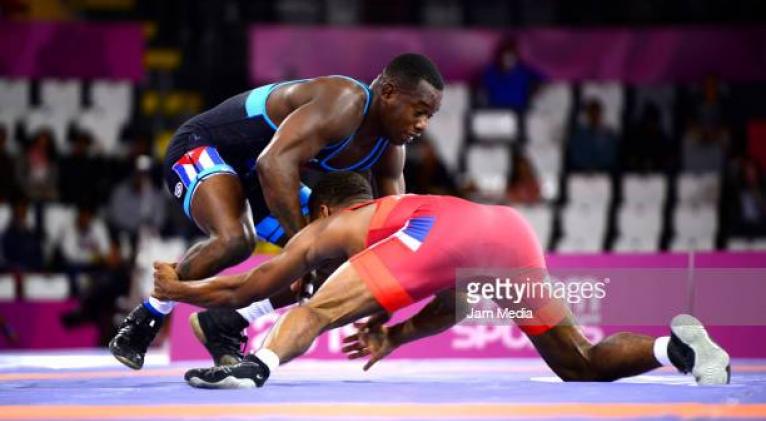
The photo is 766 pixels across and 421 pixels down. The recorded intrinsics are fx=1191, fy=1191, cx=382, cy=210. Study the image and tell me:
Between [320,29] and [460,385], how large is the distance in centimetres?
827

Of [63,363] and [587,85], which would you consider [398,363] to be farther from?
[587,85]

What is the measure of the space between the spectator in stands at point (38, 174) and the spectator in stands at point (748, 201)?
20.9 ft

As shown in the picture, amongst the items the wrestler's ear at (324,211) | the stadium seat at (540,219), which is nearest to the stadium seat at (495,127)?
the stadium seat at (540,219)

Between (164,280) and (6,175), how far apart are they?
271 inches

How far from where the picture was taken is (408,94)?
539 centimetres

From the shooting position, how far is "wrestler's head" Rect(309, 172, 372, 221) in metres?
5.02

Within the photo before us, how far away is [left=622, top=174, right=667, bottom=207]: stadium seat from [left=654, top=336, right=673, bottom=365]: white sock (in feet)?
22.6

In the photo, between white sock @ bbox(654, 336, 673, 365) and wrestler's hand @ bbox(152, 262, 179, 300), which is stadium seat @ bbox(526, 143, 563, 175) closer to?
white sock @ bbox(654, 336, 673, 365)

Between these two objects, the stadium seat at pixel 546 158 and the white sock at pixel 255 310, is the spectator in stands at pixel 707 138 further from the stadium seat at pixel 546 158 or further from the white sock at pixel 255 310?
the white sock at pixel 255 310

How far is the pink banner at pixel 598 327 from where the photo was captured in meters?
7.66

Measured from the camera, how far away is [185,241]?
35.2ft

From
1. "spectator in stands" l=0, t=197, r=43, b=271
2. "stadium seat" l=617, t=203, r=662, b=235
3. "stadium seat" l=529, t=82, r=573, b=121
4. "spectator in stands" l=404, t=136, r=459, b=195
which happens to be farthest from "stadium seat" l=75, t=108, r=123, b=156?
"stadium seat" l=617, t=203, r=662, b=235

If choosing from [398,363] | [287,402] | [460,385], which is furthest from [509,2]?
[287,402]

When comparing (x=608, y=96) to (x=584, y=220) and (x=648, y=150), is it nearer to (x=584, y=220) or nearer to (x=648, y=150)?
(x=648, y=150)
